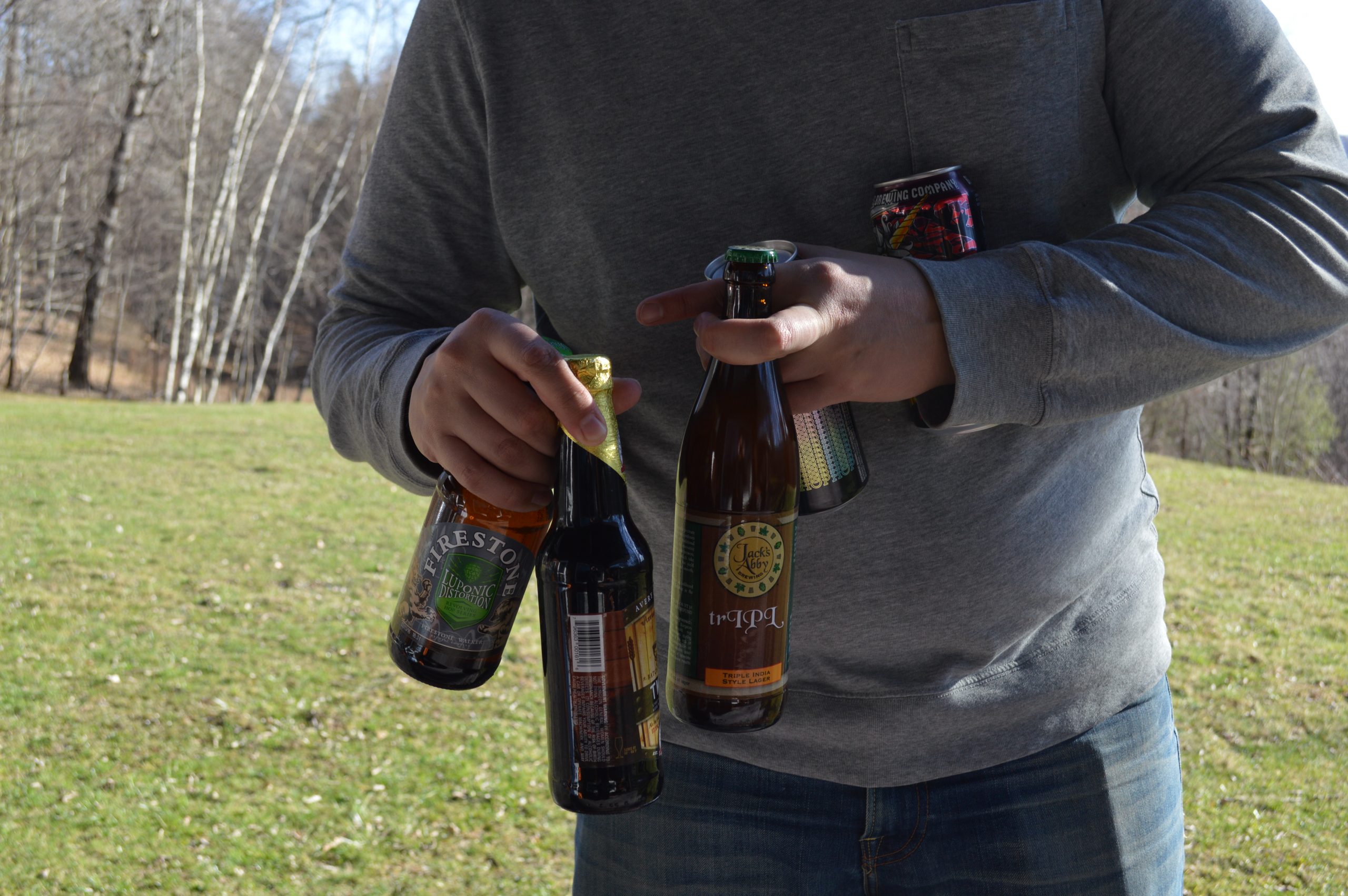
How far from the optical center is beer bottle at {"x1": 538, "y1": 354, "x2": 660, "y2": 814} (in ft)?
3.85

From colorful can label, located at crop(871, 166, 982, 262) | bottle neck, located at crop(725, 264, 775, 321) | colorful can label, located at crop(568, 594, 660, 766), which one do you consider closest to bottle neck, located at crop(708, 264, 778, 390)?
bottle neck, located at crop(725, 264, 775, 321)

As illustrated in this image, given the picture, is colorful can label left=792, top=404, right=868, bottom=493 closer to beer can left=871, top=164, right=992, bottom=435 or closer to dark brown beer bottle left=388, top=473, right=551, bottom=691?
beer can left=871, top=164, right=992, bottom=435

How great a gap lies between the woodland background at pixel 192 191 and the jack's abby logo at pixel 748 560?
51.9 ft

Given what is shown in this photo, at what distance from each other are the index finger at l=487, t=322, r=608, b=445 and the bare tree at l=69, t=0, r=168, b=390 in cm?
2011

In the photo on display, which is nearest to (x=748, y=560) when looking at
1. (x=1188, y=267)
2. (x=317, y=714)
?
(x=1188, y=267)

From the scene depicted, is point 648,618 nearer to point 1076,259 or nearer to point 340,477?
Result: point 1076,259

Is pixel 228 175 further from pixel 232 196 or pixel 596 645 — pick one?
pixel 596 645

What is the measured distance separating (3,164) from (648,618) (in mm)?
22600

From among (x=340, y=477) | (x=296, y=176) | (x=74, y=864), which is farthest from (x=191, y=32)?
(x=74, y=864)

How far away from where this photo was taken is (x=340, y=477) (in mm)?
10586

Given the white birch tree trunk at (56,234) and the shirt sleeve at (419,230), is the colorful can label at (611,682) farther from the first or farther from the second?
the white birch tree trunk at (56,234)

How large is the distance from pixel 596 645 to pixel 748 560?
0.21m

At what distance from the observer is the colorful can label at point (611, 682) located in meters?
1.17

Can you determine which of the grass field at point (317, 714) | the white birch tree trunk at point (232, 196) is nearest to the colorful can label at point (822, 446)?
the grass field at point (317, 714)
